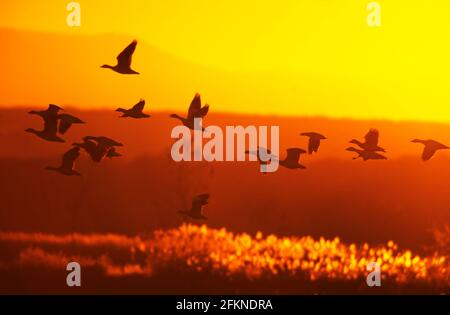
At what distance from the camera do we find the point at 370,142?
11.8 m

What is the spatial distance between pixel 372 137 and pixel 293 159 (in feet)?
2.83

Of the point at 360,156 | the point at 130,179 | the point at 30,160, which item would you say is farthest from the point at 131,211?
the point at 360,156

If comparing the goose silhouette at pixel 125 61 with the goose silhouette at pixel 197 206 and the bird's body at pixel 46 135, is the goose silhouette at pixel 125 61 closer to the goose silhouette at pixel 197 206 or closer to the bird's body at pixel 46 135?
the bird's body at pixel 46 135

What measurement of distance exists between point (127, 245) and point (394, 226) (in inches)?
112

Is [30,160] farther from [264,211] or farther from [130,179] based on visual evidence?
[264,211]

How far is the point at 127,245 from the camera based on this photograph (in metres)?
11.9

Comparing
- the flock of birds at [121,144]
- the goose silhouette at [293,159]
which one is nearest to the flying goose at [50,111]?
the flock of birds at [121,144]

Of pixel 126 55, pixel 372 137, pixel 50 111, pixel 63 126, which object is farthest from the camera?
pixel 372 137

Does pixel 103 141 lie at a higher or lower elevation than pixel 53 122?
lower

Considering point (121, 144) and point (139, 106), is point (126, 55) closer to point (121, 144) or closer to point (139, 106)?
point (139, 106)

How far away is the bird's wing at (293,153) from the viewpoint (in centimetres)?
1188

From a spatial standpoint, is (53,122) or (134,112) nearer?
(53,122)

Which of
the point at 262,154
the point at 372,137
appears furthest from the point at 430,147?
the point at 262,154

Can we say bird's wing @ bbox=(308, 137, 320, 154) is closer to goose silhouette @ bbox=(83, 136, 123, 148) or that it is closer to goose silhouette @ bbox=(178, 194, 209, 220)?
goose silhouette @ bbox=(178, 194, 209, 220)
